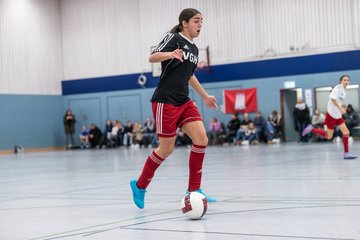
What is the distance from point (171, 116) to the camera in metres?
6.22

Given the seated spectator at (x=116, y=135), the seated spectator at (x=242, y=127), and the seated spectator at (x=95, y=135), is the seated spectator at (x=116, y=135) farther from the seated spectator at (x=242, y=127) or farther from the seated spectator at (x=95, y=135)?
the seated spectator at (x=242, y=127)

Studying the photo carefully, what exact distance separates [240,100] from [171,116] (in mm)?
25189

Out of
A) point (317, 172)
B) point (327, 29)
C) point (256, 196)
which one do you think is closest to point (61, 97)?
point (327, 29)

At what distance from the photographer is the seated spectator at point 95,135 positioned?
34906 mm

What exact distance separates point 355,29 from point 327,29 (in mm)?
1363

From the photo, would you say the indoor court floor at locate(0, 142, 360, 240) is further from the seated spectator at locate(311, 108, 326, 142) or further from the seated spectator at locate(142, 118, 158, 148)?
the seated spectator at locate(142, 118, 158, 148)

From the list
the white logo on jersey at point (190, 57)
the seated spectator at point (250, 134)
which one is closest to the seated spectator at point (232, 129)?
the seated spectator at point (250, 134)

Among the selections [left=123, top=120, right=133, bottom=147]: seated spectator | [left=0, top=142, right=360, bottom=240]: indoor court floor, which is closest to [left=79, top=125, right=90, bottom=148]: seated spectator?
[left=123, top=120, right=133, bottom=147]: seated spectator

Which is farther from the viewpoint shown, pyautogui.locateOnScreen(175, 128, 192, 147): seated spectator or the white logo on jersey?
pyautogui.locateOnScreen(175, 128, 192, 147): seated spectator

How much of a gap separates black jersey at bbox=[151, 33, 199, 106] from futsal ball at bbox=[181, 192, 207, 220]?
108 cm

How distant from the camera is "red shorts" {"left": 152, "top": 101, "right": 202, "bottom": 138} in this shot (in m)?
6.23

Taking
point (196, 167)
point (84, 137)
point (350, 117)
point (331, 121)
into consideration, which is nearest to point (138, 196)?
point (196, 167)

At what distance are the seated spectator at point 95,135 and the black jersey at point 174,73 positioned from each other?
2896cm

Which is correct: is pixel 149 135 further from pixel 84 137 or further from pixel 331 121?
pixel 331 121
